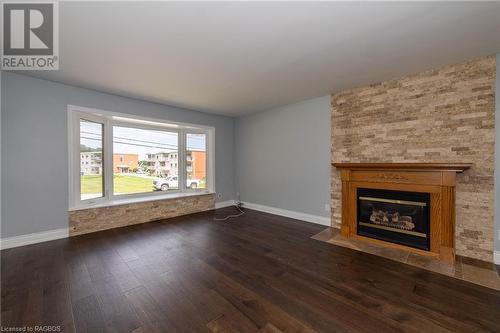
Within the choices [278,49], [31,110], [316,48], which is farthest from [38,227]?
[316,48]

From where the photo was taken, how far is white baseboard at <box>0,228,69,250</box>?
291 cm

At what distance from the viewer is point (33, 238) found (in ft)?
10.2

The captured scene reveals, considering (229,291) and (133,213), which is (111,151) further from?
(229,291)

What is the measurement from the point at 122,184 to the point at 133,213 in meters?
0.68

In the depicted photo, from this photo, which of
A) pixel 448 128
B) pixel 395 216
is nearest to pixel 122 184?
pixel 395 216

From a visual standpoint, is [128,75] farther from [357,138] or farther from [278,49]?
[357,138]

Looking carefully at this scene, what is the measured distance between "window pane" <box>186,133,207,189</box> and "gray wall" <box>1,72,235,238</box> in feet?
6.79

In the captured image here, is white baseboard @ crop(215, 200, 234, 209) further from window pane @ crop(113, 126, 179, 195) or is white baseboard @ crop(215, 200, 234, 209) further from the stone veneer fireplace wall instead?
the stone veneer fireplace wall

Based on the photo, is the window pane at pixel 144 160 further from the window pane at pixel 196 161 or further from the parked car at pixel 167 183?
the window pane at pixel 196 161

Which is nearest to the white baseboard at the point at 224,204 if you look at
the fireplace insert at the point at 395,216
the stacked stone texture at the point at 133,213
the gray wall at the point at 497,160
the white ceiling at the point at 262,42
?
the stacked stone texture at the point at 133,213

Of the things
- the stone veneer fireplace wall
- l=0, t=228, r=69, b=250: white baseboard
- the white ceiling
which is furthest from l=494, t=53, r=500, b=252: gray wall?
l=0, t=228, r=69, b=250: white baseboard

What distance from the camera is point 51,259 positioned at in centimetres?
262

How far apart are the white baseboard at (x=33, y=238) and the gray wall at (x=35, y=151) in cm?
6

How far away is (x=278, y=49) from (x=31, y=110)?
378 centimetres
